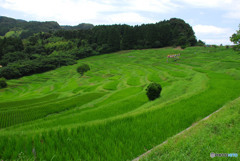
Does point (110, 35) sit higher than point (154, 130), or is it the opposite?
point (110, 35)

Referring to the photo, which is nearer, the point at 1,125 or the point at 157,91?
the point at 1,125

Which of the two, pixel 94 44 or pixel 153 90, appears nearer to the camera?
pixel 153 90

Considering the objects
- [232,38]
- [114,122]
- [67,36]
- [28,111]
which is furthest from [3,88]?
[67,36]

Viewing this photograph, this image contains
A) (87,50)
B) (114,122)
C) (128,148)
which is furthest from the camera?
(87,50)

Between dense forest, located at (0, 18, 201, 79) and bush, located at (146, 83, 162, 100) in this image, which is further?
dense forest, located at (0, 18, 201, 79)

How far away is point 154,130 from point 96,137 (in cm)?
234

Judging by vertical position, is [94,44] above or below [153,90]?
above

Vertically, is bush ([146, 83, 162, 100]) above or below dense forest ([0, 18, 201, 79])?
below

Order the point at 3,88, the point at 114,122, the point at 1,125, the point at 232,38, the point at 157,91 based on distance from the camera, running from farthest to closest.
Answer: the point at 3,88 → the point at 232,38 → the point at 157,91 → the point at 1,125 → the point at 114,122

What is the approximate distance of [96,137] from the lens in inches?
216

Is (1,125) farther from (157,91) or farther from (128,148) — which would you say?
(157,91)

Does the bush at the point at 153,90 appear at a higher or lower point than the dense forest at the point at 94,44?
lower

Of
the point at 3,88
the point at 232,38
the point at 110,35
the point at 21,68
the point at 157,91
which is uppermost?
the point at 110,35

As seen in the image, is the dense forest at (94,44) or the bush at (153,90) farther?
the dense forest at (94,44)
